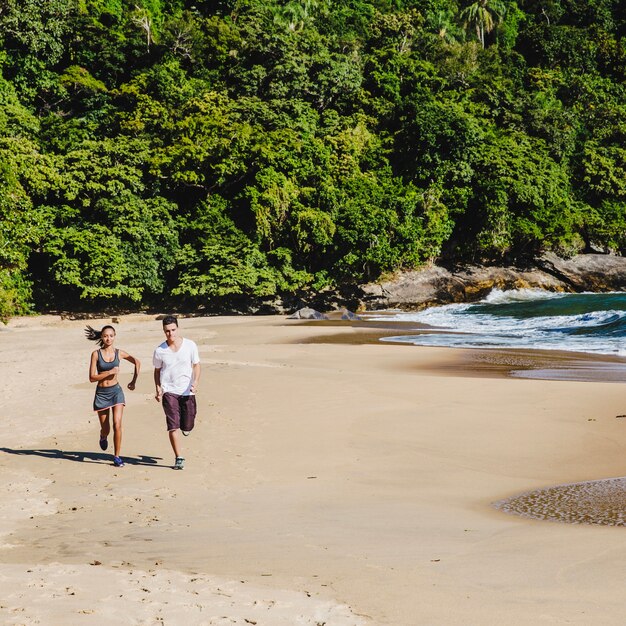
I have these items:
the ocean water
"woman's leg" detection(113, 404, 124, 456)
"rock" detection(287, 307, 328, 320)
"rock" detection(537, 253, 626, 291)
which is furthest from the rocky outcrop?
"woman's leg" detection(113, 404, 124, 456)

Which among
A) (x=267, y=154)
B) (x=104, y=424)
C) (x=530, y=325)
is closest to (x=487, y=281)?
(x=267, y=154)

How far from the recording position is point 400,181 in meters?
42.2

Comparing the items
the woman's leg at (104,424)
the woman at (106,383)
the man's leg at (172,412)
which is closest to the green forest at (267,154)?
the woman at (106,383)

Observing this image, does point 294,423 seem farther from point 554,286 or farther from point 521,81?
point 521,81

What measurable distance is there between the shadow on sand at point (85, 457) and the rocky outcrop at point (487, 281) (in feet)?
102

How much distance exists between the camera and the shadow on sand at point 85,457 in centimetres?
777

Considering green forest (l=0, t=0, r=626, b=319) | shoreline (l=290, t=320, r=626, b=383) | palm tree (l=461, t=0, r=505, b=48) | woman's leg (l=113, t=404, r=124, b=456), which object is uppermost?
palm tree (l=461, t=0, r=505, b=48)

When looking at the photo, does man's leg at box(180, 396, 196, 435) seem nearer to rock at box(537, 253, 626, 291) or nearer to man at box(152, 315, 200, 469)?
man at box(152, 315, 200, 469)

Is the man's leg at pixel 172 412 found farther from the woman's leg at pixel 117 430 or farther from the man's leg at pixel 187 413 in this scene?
the woman's leg at pixel 117 430

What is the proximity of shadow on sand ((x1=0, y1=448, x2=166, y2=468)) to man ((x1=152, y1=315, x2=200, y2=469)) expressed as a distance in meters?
0.54

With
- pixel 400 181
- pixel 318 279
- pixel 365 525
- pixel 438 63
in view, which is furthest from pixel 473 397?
pixel 438 63

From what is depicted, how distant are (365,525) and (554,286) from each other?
40.2m

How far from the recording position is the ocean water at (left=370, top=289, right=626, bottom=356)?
1984 centimetres

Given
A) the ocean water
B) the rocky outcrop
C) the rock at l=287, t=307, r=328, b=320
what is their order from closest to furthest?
the ocean water
the rock at l=287, t=307, r=328, b=320
the rocky outcrop
